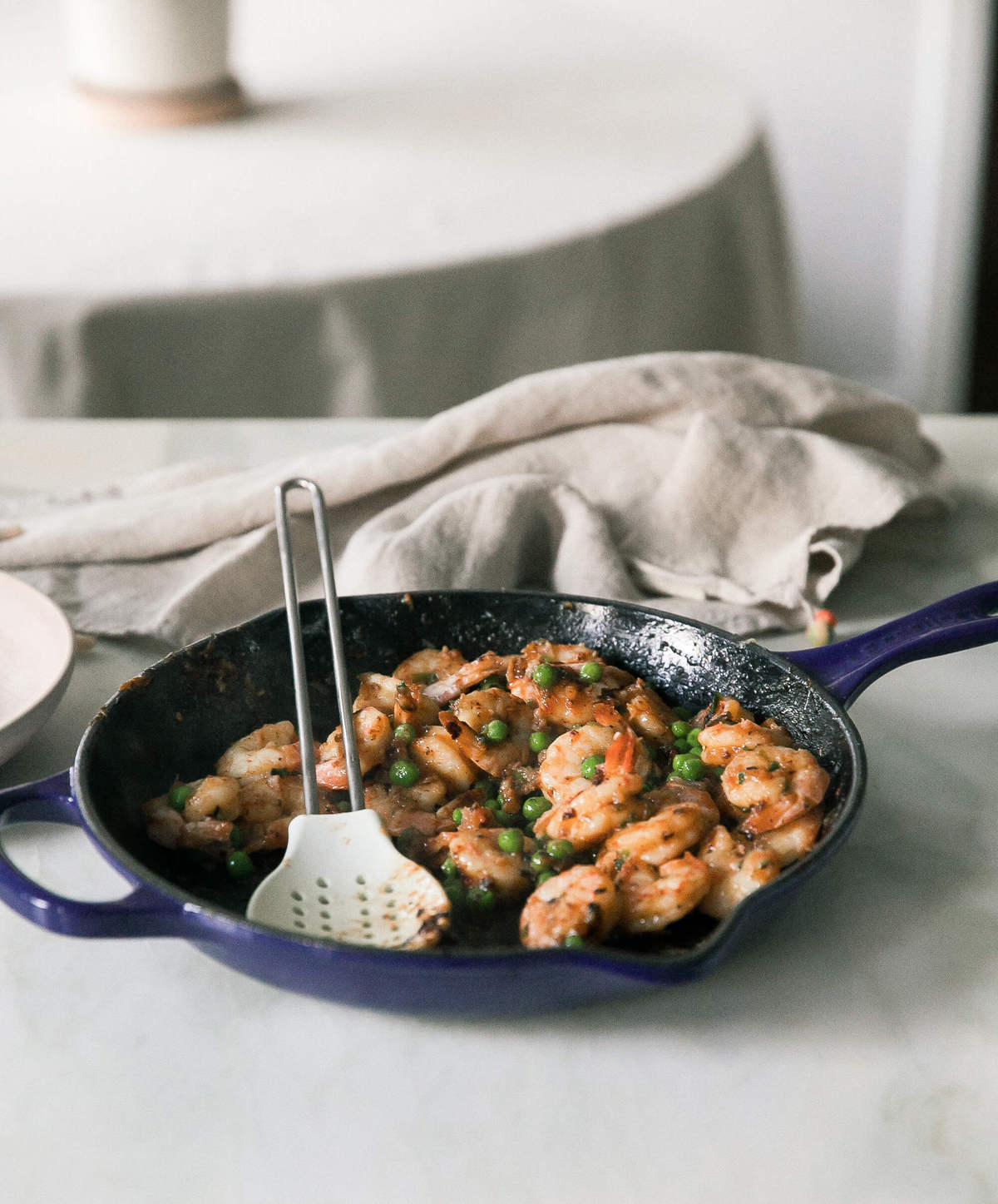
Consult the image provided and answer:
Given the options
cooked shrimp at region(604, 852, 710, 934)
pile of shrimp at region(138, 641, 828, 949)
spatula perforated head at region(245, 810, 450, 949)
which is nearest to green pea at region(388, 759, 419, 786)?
pile of shrimp at region(138, 641, 828, 949)

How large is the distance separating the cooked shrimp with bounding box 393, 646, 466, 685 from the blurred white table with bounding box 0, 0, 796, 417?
98 cm

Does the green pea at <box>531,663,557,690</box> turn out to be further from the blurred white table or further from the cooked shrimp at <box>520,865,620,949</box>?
the blurred white table

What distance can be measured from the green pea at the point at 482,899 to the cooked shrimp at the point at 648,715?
0.70 ft

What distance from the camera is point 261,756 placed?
0.94m

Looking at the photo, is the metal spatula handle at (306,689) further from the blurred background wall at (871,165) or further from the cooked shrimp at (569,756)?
the blurred background wall at (871,165)

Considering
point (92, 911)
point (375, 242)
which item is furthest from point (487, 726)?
point (375, 242)

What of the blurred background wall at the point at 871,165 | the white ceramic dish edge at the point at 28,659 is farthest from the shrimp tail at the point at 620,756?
the blurred background wall at the point at 871,165

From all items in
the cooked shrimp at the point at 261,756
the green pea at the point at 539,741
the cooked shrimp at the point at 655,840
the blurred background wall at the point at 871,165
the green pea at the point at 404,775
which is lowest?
the blurred background wall at the point at 871,165

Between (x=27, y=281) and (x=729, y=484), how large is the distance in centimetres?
109

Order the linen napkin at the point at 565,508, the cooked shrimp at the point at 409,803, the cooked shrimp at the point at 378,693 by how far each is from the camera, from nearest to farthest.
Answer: the cooked shrimp at the point at 409,803, the cooked shrimp at the point at 378,693, the linen napkin at the point at 565,508

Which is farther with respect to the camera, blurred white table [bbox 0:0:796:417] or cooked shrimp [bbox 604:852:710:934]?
blurred white table [bbox 0:0:796:417]

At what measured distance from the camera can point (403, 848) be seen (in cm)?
88

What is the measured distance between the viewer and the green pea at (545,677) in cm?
99

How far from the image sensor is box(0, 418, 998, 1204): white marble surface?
70cm
